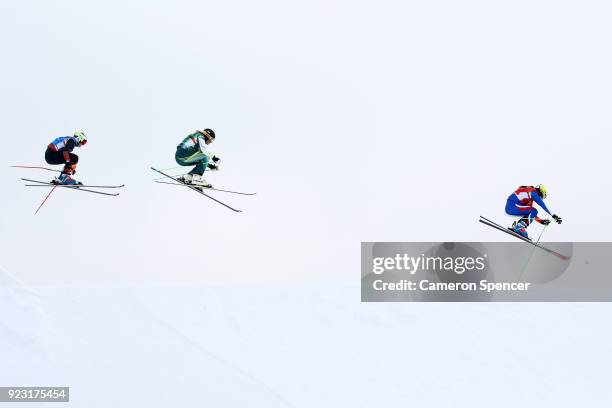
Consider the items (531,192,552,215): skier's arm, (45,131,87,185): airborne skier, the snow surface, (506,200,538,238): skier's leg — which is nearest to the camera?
(531,192,552,215): skier's arm

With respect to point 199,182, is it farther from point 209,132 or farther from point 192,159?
point 209,132

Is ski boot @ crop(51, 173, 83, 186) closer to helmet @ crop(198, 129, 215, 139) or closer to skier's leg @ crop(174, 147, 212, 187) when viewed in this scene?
skier's leg @ crop(174, 147, 212, 187)

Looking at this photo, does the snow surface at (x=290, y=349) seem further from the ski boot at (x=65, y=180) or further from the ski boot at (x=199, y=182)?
the ski boot at (x=199, y=182)

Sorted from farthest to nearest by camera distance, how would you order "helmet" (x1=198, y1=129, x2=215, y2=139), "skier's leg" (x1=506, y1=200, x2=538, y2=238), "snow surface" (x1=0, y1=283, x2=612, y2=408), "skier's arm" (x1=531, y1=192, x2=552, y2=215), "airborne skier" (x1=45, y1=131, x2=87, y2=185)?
"snow surface" (x1=0, y1=283, x2=612, y2=408), "skier's leg" (x1=506, y1=200, x2=538, y2=238), "airborne skier" (x1=45, y1=131, x2=87, y2=185), "skier's arm" (x1=531, y1=192, x2=552, y2=215), "helmet" (x1=198, y1=129, x2=215, y2=139)

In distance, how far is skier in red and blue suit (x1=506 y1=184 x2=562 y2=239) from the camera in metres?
20.0

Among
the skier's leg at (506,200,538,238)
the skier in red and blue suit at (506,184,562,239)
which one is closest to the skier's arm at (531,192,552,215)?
the skier in red and blue suit at (506,184,562,239)

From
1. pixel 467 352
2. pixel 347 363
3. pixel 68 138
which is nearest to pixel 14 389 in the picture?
pixel 68 138

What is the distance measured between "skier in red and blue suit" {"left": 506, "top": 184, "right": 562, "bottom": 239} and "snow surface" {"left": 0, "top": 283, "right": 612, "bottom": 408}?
11269 mm

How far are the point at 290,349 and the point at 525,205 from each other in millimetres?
16149

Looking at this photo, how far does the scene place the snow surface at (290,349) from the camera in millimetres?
25953

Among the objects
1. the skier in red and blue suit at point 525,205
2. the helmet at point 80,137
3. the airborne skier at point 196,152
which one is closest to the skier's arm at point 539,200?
the skier in red and blue suit at point 525,205

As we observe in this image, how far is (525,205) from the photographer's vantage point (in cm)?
2039

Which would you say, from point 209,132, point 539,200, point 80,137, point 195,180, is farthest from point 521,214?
point 80,137

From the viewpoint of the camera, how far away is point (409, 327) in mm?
36438
